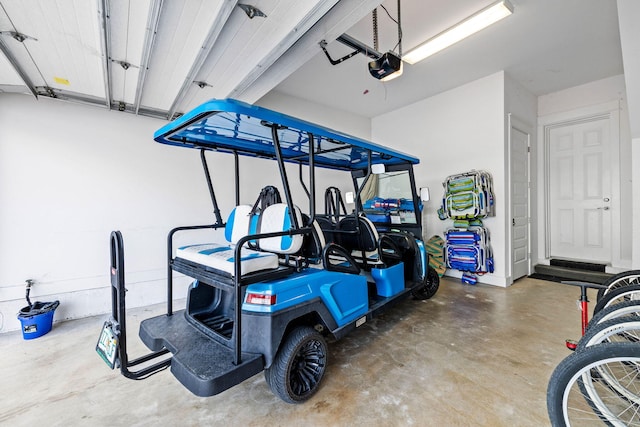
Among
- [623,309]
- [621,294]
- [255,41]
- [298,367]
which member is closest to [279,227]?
[298,367]

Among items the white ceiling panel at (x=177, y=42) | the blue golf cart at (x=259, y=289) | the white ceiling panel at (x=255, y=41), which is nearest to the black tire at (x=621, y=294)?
the blue golf cart at (x=259, y=289)

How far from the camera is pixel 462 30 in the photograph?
10.3 ft

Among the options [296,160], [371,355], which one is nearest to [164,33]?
[296,160]

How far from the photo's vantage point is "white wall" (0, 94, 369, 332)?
2.91 metres

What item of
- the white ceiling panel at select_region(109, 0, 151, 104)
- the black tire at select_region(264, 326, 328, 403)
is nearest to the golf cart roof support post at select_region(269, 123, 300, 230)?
the black tire at select_region(264, 326, 328, 403)

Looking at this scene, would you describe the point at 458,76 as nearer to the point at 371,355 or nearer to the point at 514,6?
the point at 514,6

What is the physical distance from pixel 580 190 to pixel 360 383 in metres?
5.73

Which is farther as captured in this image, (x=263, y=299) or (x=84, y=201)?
(x=84, y=201)

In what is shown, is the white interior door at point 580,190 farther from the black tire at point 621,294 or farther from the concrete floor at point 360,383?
the black tire at point 621,294

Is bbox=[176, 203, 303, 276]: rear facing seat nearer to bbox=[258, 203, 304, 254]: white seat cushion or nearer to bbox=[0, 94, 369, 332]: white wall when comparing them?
bbox=[258, 203, 304, 254]: white seat cushion

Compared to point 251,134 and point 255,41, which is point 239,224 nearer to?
point 251,134

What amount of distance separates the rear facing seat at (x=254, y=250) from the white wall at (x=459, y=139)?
3.84 m

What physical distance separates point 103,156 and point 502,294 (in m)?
5.71

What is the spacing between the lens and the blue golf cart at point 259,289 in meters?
1.53
